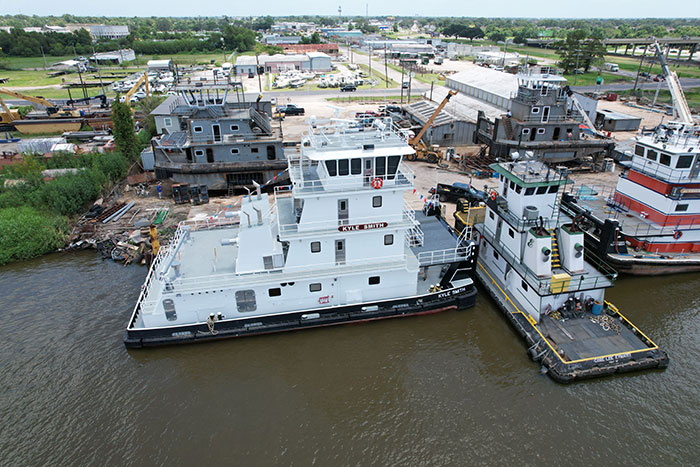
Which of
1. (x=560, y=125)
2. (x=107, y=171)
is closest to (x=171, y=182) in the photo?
(x=107, y=171)

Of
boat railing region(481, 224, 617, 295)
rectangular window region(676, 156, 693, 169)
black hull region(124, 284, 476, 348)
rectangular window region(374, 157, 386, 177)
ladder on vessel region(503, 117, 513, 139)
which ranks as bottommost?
black hull region(124, 284, 476, 348)

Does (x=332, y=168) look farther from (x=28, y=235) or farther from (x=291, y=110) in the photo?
(x=291, y=110)

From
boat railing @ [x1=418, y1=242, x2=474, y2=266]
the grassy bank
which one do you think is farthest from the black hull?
the grassy bank

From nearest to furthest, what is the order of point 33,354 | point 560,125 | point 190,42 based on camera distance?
point 33,354 < point 560,125 < point 190,42

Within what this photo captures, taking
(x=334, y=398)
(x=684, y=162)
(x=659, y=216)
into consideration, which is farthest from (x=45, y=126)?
(x=684, y=162)

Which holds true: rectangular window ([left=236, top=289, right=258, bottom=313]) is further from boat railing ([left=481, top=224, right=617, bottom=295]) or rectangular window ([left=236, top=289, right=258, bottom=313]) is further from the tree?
the tree

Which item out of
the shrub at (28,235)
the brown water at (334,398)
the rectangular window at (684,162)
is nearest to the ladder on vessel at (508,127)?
the rectangular window at (684,162)

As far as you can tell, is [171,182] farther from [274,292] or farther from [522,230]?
[522,230]
